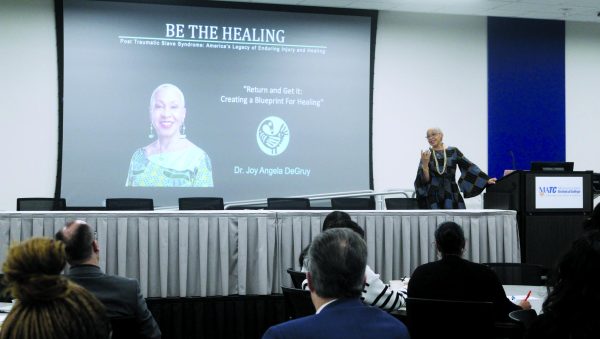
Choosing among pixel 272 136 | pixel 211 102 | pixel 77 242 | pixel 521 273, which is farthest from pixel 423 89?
pixel 77 242

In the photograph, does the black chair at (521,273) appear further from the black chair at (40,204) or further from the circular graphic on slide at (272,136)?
the circular graphic on slide at (272,136)

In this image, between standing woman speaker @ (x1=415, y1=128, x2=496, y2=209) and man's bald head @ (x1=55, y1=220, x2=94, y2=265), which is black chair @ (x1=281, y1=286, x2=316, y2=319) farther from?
standing woman speaker @ (x1=415, y1=128, x2=496, y2=209)

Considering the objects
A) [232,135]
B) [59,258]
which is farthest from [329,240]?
[232,135]

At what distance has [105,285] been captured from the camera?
2852mm

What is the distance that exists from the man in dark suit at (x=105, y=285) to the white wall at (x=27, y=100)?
610 centimetres

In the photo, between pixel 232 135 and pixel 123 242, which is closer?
pixel 123 242

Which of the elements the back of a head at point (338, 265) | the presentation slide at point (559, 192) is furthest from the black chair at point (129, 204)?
the back of a head at point (338, 265)

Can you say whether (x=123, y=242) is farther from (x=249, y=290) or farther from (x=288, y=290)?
(x=288, y=290)

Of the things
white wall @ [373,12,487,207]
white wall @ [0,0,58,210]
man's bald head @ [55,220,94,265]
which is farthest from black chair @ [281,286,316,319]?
white wall @ [373,12,487,207]

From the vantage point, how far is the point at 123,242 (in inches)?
208

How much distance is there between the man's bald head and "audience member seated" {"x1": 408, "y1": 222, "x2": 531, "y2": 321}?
4.74 feet

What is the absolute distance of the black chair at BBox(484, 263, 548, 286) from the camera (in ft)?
14.5

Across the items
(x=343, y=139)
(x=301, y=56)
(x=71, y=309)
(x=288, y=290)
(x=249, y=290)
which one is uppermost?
(x=301, y=56)

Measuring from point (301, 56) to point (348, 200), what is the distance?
Result: 2740 millimetres
